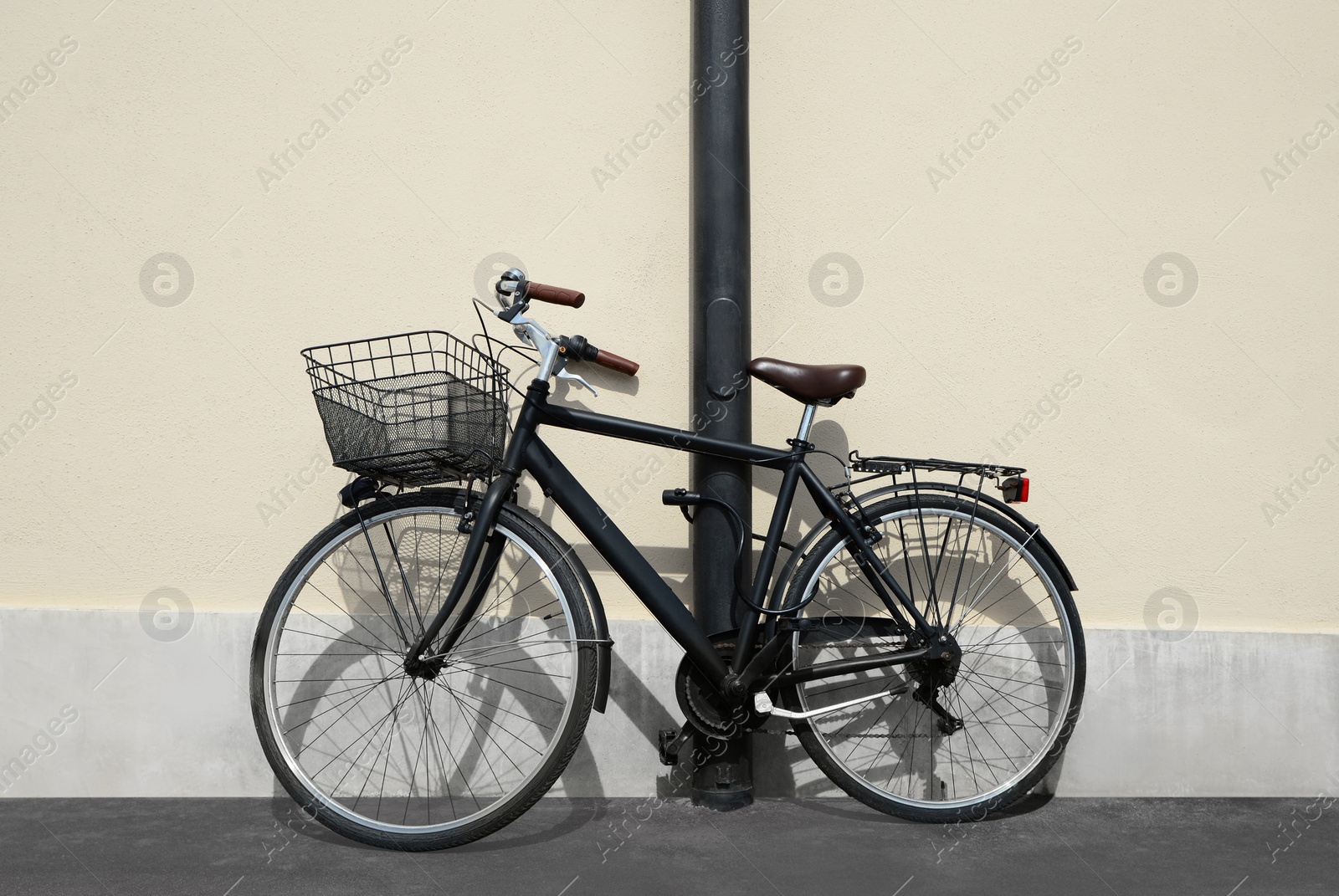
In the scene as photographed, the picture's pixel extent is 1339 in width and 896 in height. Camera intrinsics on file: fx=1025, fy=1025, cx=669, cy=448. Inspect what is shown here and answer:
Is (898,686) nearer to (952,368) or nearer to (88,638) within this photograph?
(952,368)

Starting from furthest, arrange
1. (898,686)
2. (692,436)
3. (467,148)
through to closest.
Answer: (467,148), (898,686), (692,436)

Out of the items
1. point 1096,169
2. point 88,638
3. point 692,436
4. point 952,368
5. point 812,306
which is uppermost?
point 1096,169

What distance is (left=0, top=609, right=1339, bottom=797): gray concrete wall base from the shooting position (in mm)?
3115

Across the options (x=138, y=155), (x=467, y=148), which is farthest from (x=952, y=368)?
(x=138, y=155)

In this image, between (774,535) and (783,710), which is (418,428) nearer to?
(774,535)

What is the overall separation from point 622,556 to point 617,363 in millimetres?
574

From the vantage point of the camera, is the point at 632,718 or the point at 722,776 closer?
the point at 722,776

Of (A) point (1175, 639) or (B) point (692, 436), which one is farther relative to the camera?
(A) point (1175, 639)

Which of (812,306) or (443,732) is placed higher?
(812,306)

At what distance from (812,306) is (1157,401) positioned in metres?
1.18

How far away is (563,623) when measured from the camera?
3207mm

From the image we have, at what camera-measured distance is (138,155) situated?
3285mm

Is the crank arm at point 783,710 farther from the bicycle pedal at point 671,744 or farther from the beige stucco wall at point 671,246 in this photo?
the beige stucco wall at point 671,246

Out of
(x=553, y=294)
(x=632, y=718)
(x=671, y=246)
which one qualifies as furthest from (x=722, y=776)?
(x=671, y=246)
